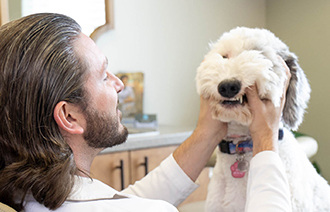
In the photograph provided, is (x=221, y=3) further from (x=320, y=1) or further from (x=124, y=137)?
(x=124, y=137)

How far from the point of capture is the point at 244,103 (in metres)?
0.93

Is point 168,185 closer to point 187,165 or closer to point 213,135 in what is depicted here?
point 187,165

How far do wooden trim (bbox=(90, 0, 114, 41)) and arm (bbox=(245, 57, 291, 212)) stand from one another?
1535mm

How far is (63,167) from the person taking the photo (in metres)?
0.63

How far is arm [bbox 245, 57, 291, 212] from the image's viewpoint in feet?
2.44

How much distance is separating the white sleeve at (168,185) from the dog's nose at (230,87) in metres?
0.29

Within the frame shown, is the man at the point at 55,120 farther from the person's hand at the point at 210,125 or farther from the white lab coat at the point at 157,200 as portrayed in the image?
the person's hand at the point at 210,125

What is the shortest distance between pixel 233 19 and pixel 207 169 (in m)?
1.31

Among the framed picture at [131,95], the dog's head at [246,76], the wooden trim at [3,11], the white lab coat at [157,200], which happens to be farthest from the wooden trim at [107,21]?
the white lab coat at [157,200]

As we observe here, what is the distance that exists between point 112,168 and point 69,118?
1132 mm

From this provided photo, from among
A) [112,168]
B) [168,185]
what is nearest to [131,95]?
[112,168]

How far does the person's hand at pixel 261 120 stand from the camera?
887mm

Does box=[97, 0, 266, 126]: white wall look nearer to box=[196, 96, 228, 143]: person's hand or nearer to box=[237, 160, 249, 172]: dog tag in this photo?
box=[196, 96, 228, 143]: person's hand

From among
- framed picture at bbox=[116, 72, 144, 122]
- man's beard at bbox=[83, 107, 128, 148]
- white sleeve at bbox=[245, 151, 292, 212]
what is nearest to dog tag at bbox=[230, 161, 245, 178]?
white sleeve at bbox=[245, 151, 292, 212]
